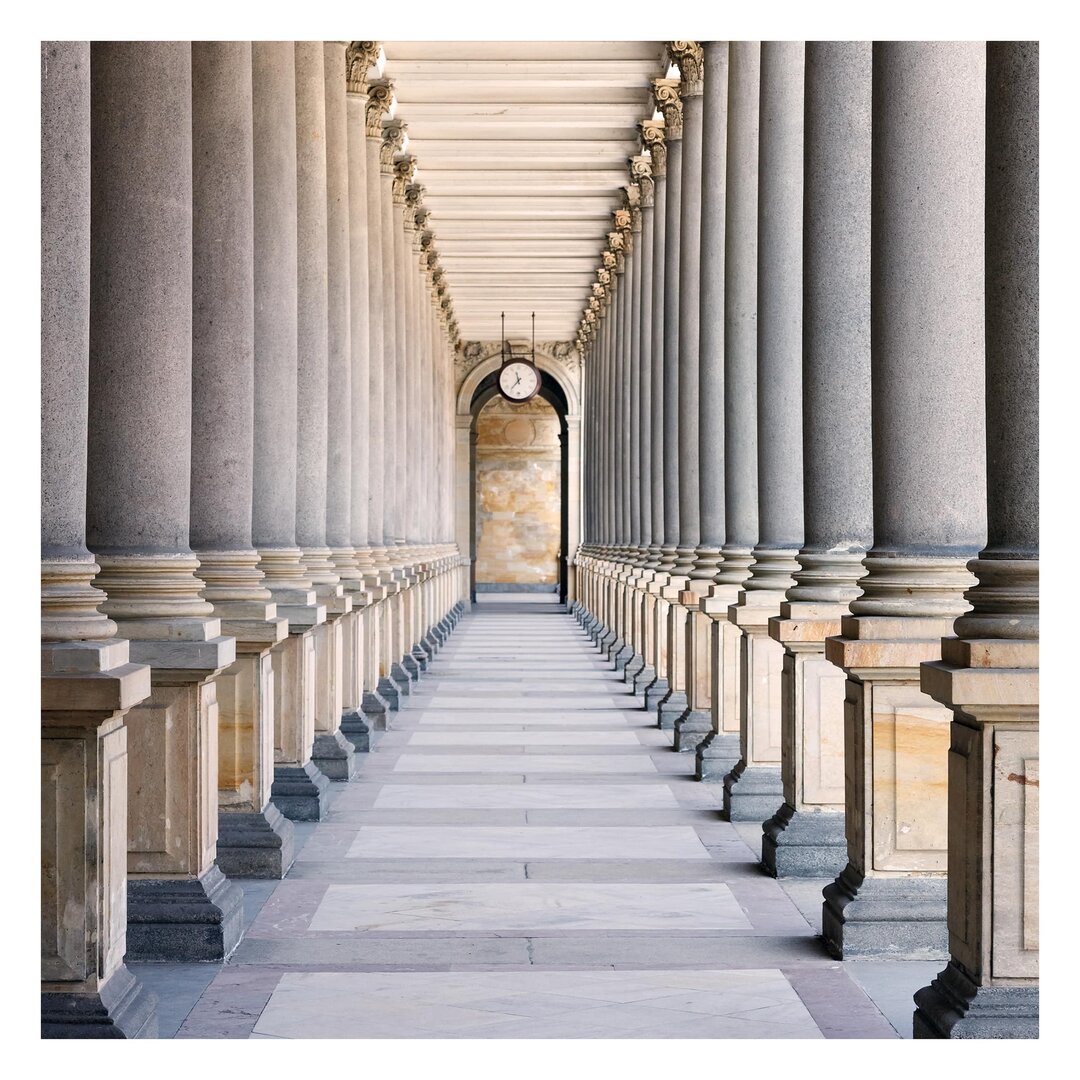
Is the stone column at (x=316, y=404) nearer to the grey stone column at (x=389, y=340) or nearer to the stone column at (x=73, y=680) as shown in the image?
the stone column at (x=73, y=680)

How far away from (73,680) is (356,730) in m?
9.78

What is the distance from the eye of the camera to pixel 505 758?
1512 cm

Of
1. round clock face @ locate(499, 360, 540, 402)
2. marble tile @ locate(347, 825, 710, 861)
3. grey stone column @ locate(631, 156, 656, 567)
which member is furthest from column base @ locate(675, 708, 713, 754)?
round clock face @ locate(499, 360, 540, 402)

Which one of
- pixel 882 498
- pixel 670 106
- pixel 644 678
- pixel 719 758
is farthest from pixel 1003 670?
pixel 670 106

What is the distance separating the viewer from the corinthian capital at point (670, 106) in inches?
879

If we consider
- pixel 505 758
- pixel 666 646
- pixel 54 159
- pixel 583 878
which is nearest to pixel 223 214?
pixel 54 159

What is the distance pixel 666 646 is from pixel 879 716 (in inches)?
438

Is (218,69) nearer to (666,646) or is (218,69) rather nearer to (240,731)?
(240,731)

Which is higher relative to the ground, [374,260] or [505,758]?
[374,260]

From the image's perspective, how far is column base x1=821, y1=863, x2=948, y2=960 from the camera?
7.86 metres

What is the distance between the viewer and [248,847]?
387 inches

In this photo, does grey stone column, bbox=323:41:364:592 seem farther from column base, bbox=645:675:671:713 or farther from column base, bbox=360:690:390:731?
column base, bbox=645:675:671:713

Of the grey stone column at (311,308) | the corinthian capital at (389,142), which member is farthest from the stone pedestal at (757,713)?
the corinthian capital at (389,142)

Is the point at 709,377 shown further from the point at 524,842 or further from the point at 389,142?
the point at 389,142
